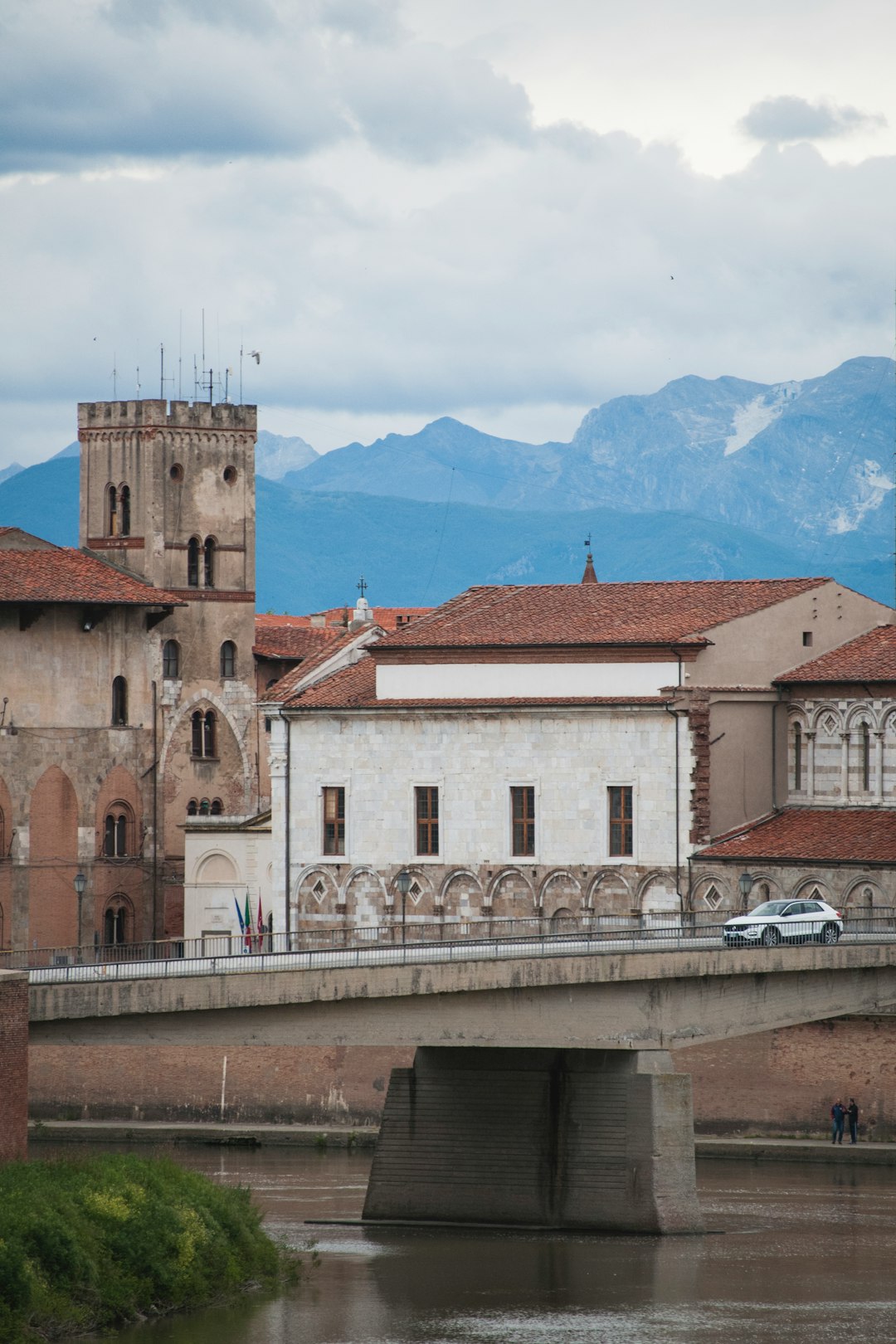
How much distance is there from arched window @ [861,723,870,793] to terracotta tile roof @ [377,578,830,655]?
158 inches

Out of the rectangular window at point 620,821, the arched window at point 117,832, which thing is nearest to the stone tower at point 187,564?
the arched window at point 117,832

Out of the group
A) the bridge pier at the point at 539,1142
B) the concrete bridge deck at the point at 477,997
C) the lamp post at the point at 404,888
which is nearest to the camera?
the concrete bridge deck at the point at 477,997

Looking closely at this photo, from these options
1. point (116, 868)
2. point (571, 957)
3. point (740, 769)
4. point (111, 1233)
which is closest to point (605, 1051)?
point (571, 957)

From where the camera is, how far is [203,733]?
85.1 meters

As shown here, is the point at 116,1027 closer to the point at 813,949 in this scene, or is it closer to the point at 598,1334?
the point at 598,1334

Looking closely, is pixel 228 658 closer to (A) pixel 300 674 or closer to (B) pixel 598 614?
(A) pixel 300 674

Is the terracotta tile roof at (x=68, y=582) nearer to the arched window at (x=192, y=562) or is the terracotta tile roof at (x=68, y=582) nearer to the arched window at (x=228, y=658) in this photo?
the arched window at (x=192, y=562)

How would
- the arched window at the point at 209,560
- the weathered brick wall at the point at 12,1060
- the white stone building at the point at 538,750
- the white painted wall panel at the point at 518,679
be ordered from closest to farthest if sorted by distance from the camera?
1. the weathered brick wall at the point at 12,1060
2. the white stone building at the point at 538,750
3. the white painted wall panel at the point at 518,679
4. the arched window at the point at 209,560

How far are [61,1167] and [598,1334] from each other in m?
7.97

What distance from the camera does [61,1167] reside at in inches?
1612

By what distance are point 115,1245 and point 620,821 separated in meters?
29.0

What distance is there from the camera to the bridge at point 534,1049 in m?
46.8

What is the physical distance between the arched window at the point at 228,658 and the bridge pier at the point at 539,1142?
36.1 metres

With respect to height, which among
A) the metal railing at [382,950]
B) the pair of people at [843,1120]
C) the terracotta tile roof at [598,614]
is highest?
the terracotta tile roof at [598,614]
